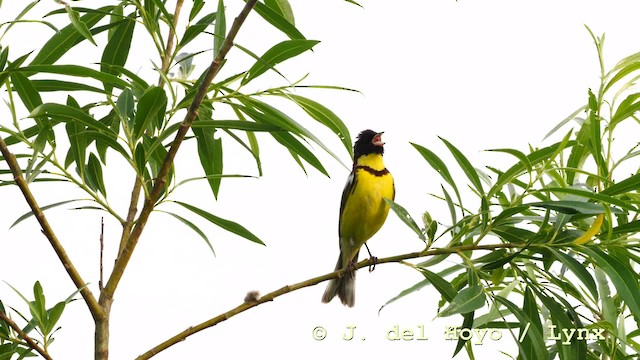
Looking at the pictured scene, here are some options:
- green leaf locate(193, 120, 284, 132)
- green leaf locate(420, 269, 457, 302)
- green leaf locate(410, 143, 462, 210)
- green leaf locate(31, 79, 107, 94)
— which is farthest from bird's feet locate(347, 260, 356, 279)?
green leaf locate(31, 79, 107, 94)

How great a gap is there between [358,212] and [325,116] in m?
1.40

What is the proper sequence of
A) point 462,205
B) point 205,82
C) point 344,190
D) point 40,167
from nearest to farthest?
point 205,82, point 40,167, point 462,205, point 344,190

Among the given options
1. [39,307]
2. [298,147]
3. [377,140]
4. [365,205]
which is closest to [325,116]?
[298,147]

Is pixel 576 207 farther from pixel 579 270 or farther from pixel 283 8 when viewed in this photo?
pixel 283 8

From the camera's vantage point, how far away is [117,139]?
1.99 metres

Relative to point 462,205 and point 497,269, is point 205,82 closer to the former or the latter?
point 462,205

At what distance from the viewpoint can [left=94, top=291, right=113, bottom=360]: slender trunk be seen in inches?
73.0

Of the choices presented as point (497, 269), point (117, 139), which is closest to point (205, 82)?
point (117, 139)

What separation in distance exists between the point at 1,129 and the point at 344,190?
5.84 ft

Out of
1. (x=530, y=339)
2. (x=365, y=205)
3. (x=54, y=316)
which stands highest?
(x=365, y=205)

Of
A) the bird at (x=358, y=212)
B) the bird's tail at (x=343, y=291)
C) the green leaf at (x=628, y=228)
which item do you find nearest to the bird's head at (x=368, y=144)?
the bird at (x=358, y=212)

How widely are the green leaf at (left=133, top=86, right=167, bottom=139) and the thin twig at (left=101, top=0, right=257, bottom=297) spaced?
0.30 ft

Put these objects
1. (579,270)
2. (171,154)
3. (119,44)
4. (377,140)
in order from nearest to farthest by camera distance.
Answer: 1. (171,154)
2. (579,270)
3. (119,44)
4. (377,140)

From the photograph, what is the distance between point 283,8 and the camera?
209 cm
